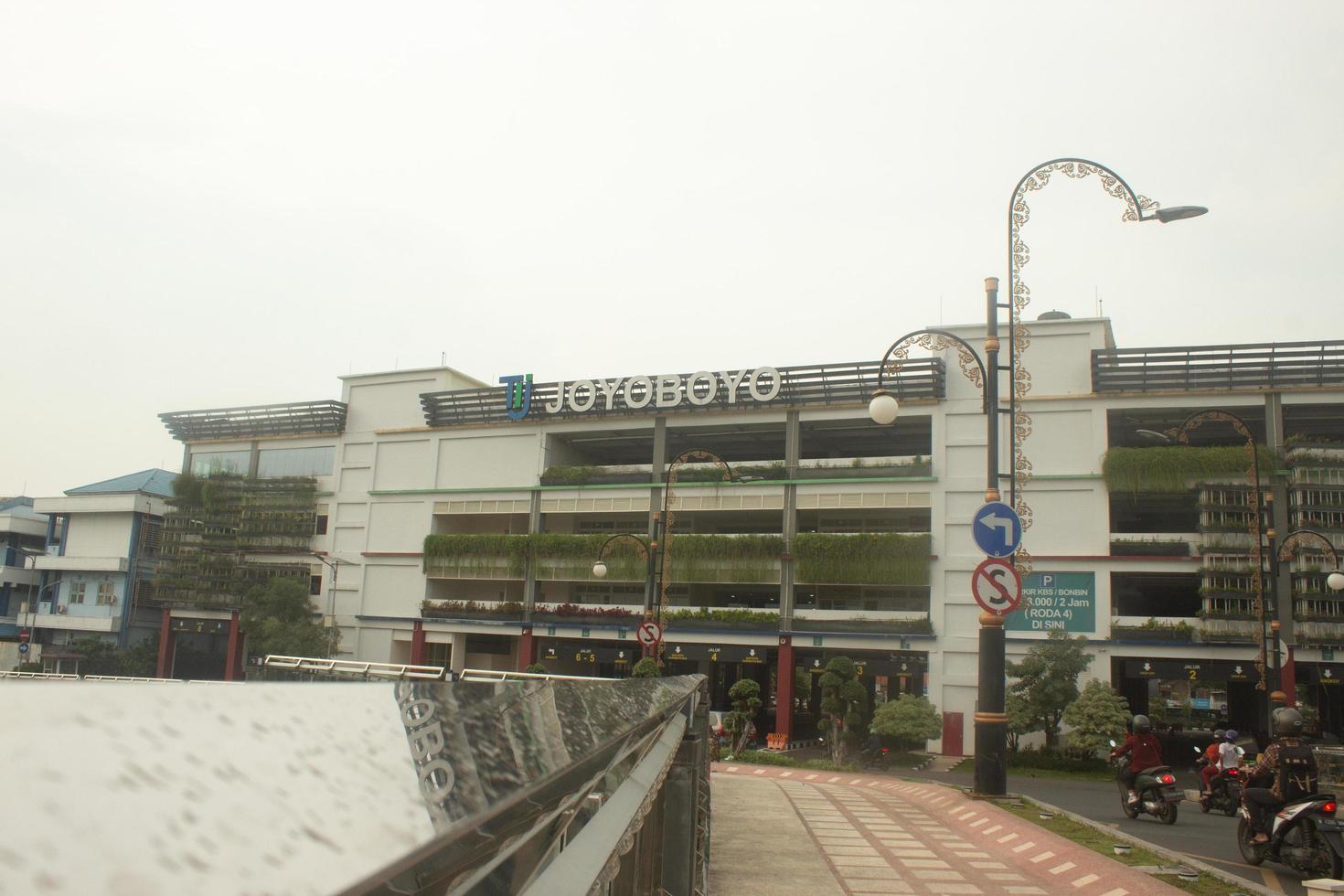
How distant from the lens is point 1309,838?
36.2 ft

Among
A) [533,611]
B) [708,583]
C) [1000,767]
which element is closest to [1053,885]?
[1000,767]

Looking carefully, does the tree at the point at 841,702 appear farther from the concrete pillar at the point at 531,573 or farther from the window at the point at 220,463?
the window at the point at 220,463

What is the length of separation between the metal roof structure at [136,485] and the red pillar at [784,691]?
40528 millimetres

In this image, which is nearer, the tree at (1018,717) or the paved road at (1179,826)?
the paved road at (1179,826)

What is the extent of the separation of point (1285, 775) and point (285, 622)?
47.0 metres

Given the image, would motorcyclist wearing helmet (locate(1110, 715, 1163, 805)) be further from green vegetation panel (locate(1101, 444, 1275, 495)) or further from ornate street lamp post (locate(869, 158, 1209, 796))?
green vegetation panel (locate(1101, 444, 1275, 495))

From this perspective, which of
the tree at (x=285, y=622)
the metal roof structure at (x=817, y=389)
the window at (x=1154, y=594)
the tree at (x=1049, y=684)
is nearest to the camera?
the tree at (x=1049, y=684)

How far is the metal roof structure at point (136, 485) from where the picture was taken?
214 feet

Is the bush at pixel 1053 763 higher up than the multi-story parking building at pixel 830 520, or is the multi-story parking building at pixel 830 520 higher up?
the multi-story parking building at pixel 830 520

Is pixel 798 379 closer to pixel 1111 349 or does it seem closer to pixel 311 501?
pixel 1111 349

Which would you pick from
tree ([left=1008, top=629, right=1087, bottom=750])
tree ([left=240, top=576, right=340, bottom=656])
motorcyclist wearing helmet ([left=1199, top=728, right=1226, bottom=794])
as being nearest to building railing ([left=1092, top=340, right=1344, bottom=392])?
tree ([left=1008, top=629, right=1087, bottom=750])

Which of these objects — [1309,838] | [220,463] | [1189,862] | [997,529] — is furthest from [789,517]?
[220,463]

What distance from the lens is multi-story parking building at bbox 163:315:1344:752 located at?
121ft

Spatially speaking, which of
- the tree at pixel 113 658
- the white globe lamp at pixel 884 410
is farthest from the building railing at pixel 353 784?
the tree at pixel 113 658
